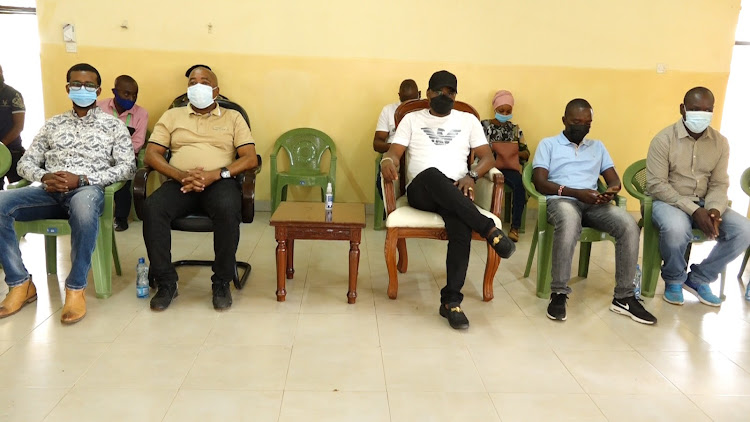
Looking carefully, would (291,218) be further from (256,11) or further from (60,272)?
(256,11)

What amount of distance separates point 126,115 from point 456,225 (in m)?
3.29

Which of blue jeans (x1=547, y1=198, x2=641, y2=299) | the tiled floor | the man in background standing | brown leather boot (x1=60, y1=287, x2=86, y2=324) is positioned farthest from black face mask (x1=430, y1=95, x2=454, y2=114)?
the man in background standing

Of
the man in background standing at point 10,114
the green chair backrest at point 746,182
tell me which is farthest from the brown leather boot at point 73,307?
the green chair backrest at point 746,182

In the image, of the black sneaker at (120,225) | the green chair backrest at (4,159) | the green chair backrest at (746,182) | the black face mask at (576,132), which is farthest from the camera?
the black sneaker at (120,225)

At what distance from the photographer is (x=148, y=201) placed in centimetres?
305

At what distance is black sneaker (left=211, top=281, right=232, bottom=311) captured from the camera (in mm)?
3037

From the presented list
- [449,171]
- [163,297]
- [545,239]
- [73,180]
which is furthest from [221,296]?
[545,239]

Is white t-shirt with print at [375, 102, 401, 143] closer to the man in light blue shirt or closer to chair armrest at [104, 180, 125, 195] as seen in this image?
the man in light blue shirt

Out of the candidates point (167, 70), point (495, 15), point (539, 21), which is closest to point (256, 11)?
point (167, 70)

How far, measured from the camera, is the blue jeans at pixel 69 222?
290cm

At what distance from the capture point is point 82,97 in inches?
123

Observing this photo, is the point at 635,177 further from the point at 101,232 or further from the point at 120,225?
the point at 120,225

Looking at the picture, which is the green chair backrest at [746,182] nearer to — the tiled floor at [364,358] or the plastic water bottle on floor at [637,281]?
the tiled floor at [364,358]

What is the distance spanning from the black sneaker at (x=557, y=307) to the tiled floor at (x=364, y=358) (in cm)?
6
